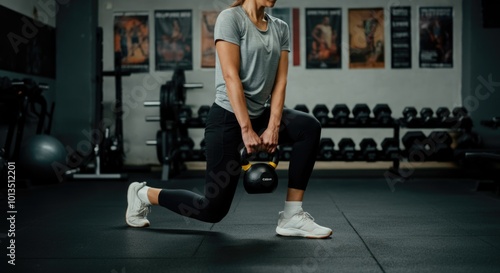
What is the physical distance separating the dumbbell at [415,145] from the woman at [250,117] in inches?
138

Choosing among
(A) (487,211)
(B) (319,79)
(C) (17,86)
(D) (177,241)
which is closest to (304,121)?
(D) (177,241)

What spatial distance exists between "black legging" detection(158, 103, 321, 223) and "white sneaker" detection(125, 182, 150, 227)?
33 centimetres

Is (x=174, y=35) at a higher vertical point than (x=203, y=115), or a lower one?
higher

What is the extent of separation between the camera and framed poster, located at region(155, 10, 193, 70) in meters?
6.71

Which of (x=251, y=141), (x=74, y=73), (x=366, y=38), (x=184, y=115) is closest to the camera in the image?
(x=251, y=141)

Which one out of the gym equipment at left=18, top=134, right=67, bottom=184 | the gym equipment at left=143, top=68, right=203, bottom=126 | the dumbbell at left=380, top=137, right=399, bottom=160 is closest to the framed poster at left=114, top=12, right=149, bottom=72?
the gym equipment at left=143, top=68, right=203, bottom=126

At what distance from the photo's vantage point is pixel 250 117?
2439 mm

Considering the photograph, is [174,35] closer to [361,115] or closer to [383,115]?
[361,115]

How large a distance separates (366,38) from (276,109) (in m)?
4.52

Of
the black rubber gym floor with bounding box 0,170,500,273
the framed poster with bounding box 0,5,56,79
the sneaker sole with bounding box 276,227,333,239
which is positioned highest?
the framed poster with bounding box 0,5,56,79

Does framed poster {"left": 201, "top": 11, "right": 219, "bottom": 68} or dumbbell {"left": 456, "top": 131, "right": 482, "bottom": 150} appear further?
framed poster {"left": 201, "top": 11, "right": 219, "bottom": 68}

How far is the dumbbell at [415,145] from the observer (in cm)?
576

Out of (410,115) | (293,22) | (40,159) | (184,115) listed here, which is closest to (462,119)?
Result: (410,115)

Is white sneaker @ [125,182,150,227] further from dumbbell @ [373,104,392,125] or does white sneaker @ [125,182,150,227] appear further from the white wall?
the white wall
